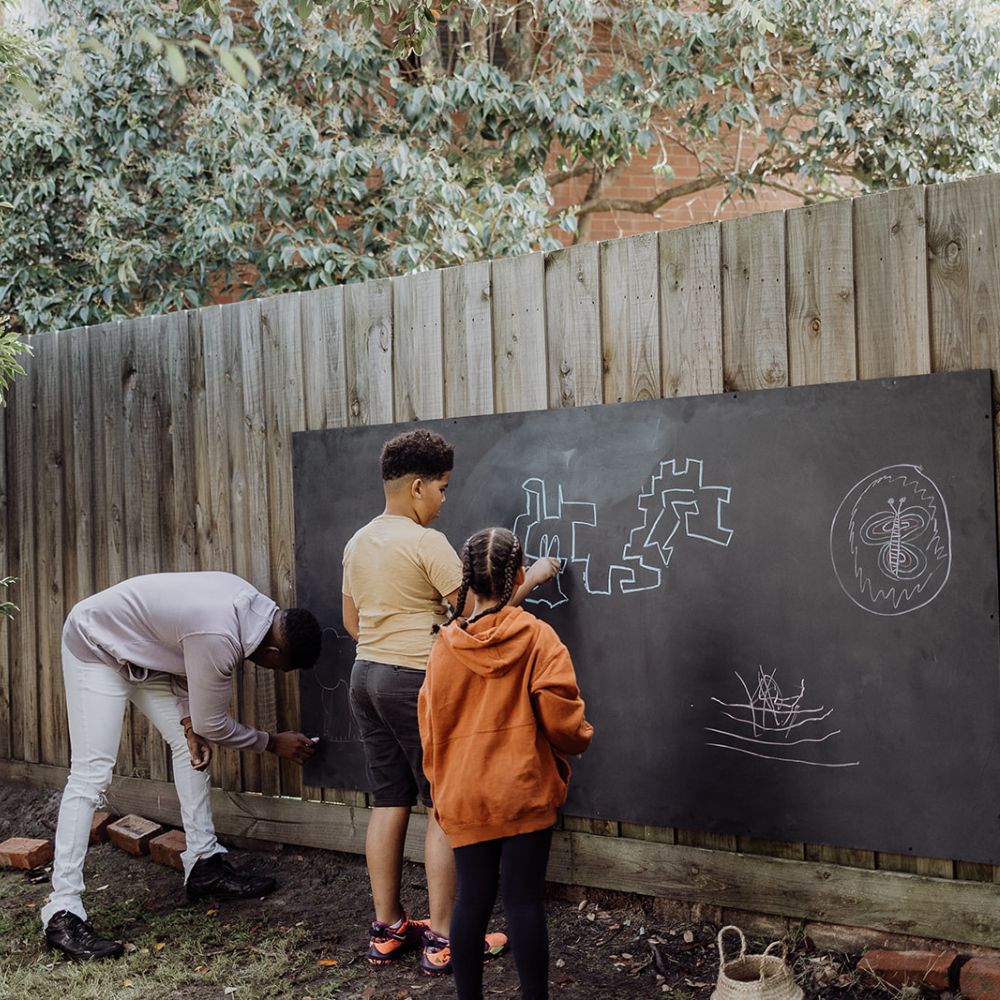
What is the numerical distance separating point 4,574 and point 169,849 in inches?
86.9

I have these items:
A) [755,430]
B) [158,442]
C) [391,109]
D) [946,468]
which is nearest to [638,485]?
[755,430]

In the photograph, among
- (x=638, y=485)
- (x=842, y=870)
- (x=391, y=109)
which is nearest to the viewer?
(x=842, y=870)

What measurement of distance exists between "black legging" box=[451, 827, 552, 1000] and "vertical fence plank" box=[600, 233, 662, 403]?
182 cm

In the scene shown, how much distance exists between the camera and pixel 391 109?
29.8ft

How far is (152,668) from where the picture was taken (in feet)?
16.5

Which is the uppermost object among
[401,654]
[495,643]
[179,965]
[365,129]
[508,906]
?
[365,129]

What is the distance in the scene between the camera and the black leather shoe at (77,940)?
457 centimetres

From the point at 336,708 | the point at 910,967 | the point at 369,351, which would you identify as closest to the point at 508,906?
the point at 910,967

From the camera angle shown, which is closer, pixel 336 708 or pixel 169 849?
pixel 336 708

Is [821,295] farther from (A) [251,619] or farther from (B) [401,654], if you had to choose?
(A) [251,619]

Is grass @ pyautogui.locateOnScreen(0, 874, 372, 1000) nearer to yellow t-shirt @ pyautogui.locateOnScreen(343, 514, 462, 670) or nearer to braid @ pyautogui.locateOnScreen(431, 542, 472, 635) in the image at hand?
yellow t-shirt @ pyautogui.locateOnScreen(343, 514, 462, 670)

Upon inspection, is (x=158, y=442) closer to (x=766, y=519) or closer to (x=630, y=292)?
(x=630, y=292)

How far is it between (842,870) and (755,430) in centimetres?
159

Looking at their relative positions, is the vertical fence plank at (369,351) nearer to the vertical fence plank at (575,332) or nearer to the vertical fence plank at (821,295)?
the vertical fence plank at (575,332)
